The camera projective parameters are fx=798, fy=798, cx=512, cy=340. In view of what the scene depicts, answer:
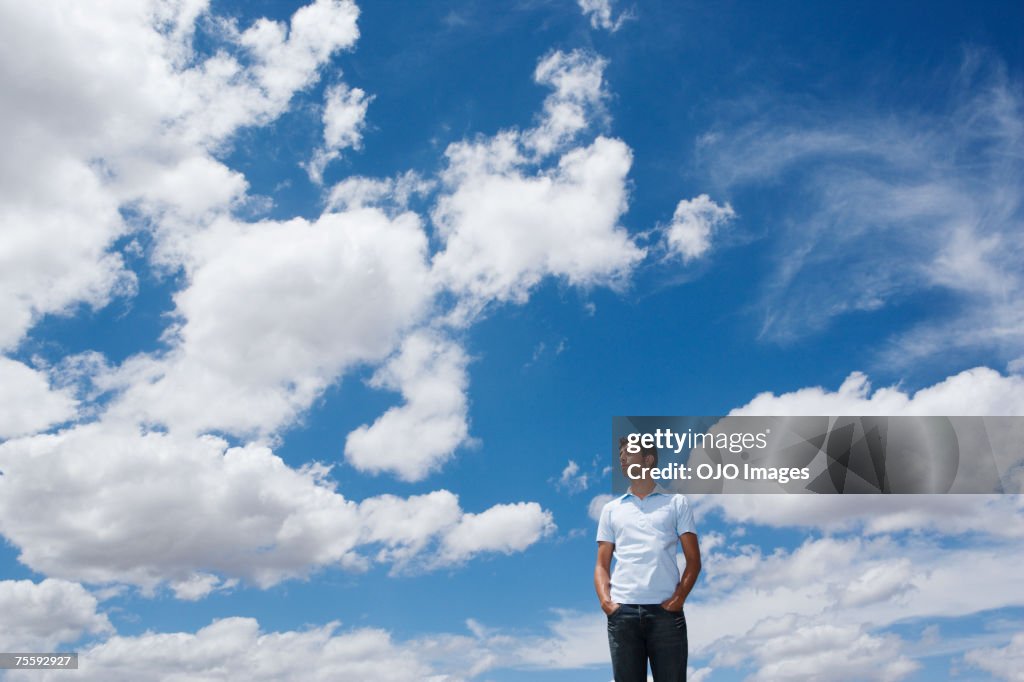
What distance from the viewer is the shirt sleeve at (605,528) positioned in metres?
11.1

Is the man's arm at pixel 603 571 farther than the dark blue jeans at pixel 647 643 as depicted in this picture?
Yes

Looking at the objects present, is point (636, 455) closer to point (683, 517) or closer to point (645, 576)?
point (683, 517)

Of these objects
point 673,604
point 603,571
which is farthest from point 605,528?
point 673,604

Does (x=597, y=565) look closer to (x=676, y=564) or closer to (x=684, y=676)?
(x=676, y=564)

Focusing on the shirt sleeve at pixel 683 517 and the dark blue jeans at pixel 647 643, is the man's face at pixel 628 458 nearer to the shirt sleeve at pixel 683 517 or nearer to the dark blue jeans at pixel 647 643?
the shirt sleeve at pixel 683 517

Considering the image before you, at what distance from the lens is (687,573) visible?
34.2ft

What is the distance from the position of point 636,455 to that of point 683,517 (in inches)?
40.7

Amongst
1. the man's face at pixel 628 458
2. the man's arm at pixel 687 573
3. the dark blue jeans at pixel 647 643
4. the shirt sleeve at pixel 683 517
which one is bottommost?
the dark blue jeans at pixel 647 643

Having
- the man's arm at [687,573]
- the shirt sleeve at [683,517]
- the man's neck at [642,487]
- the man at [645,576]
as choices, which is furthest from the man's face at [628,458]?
the man's arm at [687,573]

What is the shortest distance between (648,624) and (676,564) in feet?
2.90

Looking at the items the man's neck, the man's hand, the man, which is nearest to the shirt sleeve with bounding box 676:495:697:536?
the man

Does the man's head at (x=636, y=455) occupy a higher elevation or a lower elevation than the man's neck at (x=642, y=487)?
higher

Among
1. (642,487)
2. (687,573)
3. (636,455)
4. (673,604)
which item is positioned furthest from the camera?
(642,487)

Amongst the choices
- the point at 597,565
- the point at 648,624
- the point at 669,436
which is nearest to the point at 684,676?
the point at 648,624
